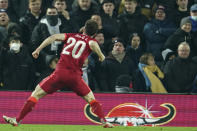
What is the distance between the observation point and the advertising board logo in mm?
11328

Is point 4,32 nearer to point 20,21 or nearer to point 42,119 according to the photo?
point 20,21

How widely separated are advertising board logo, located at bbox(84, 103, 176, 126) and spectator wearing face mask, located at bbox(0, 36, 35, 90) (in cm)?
166

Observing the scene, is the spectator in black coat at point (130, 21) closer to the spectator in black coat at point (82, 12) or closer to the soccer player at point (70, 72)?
the spectator in black coat at point (82, 12)

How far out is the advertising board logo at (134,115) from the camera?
11328mm

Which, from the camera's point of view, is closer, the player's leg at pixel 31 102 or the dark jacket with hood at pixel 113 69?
the player's leg at pixel 31 102

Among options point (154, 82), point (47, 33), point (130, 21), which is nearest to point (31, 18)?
point (47, 33)

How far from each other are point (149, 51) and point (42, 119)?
3.59 metres

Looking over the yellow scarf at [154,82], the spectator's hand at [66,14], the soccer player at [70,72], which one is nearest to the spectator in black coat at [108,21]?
the spectator's hand at [66,14]

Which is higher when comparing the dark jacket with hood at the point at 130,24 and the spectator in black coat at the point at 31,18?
the spectator in black coat at the point at 31,18

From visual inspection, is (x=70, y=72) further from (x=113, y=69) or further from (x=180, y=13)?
(x=180, y=13)

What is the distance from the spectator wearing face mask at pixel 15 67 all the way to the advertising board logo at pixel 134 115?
5.43 ft

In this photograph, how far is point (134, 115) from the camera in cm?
1138

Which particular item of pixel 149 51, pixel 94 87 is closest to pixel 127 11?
pixel 149 51

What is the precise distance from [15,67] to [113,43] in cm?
239
